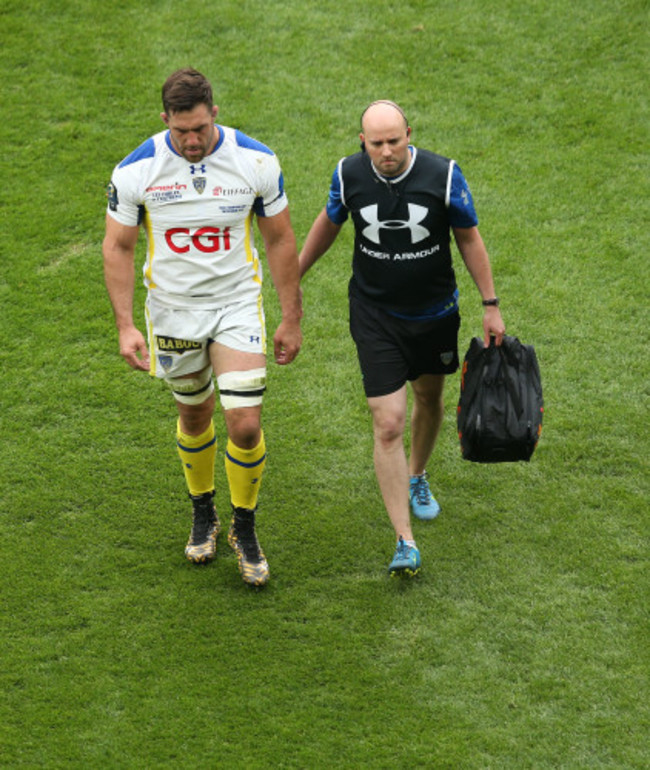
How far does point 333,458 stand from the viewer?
21.3 ft

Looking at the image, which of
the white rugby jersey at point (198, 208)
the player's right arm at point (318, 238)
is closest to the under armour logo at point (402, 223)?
the player's right arm at point (318, 238)

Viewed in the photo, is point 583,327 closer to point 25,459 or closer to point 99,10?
point 25,459

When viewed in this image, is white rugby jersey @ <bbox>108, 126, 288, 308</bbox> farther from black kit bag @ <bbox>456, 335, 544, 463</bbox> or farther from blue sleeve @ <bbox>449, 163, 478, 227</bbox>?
black kit bag @ <bbox>456, 335, 544, 463</bbox>

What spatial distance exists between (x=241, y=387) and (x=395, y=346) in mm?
774

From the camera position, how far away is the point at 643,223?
8.15 m

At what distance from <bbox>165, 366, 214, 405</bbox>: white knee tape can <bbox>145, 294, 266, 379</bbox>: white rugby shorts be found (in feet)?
0.16

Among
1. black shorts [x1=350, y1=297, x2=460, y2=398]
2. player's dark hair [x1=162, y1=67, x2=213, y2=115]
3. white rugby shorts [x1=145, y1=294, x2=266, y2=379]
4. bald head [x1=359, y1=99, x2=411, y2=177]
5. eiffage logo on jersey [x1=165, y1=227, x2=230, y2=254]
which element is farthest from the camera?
black shorts [x1=350, y1=297, x2=460, y2=398]

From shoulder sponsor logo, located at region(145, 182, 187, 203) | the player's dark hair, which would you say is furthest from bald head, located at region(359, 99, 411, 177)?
shoulder sponsor logo, located at region(145, 182, 187, 203)

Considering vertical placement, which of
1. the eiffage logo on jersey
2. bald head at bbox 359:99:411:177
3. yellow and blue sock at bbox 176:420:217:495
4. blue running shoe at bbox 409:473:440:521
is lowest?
blue running shoe at bbox 409:473:440:521

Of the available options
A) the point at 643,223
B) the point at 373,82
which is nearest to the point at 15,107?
the point at 373,82

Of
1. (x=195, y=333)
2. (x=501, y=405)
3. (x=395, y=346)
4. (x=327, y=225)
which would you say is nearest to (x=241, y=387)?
(x=195, y=333)

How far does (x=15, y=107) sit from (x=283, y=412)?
4298 mm

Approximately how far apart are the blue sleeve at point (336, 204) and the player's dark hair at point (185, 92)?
0.74 metres

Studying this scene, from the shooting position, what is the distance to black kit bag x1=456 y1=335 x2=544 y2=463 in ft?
17.7
